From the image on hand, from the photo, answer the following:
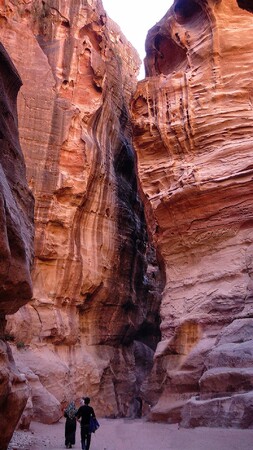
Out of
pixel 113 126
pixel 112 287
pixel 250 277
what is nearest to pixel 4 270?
pixel 250 277

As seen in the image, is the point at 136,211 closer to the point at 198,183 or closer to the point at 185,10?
the point at 198,183

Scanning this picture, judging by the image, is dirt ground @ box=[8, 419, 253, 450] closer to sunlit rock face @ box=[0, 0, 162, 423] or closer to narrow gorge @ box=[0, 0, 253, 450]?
narrow gorge @ box=[0, 0, 253, 450]

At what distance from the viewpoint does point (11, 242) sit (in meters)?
6.08

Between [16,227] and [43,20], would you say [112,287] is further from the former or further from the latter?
[16,227]

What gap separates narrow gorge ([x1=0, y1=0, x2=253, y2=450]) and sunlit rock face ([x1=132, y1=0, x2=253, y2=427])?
50 mm

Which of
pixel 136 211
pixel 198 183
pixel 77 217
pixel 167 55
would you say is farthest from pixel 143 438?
pixel 167 55

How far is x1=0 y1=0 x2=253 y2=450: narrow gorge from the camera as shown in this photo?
16.6 m

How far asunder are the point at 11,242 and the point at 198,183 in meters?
12.7

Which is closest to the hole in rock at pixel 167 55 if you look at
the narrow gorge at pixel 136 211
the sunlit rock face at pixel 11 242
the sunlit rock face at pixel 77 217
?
the narrow gorge at pixel 136 211

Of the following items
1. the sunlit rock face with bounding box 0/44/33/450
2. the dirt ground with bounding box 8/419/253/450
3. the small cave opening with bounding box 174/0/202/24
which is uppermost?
the small cave opening with bounding box 174/0/202/24

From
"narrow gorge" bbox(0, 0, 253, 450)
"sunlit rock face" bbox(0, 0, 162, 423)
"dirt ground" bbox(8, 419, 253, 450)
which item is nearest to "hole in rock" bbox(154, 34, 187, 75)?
"narrow gorge" bbox(0, 0, 253, 450)

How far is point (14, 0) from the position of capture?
2333cm

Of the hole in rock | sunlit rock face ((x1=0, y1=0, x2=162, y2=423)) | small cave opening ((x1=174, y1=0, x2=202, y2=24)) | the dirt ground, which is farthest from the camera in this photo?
the hole in rock

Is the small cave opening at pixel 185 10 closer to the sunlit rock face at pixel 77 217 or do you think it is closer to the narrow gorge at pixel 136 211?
Result: the narrow gorge at pixel 136 211
